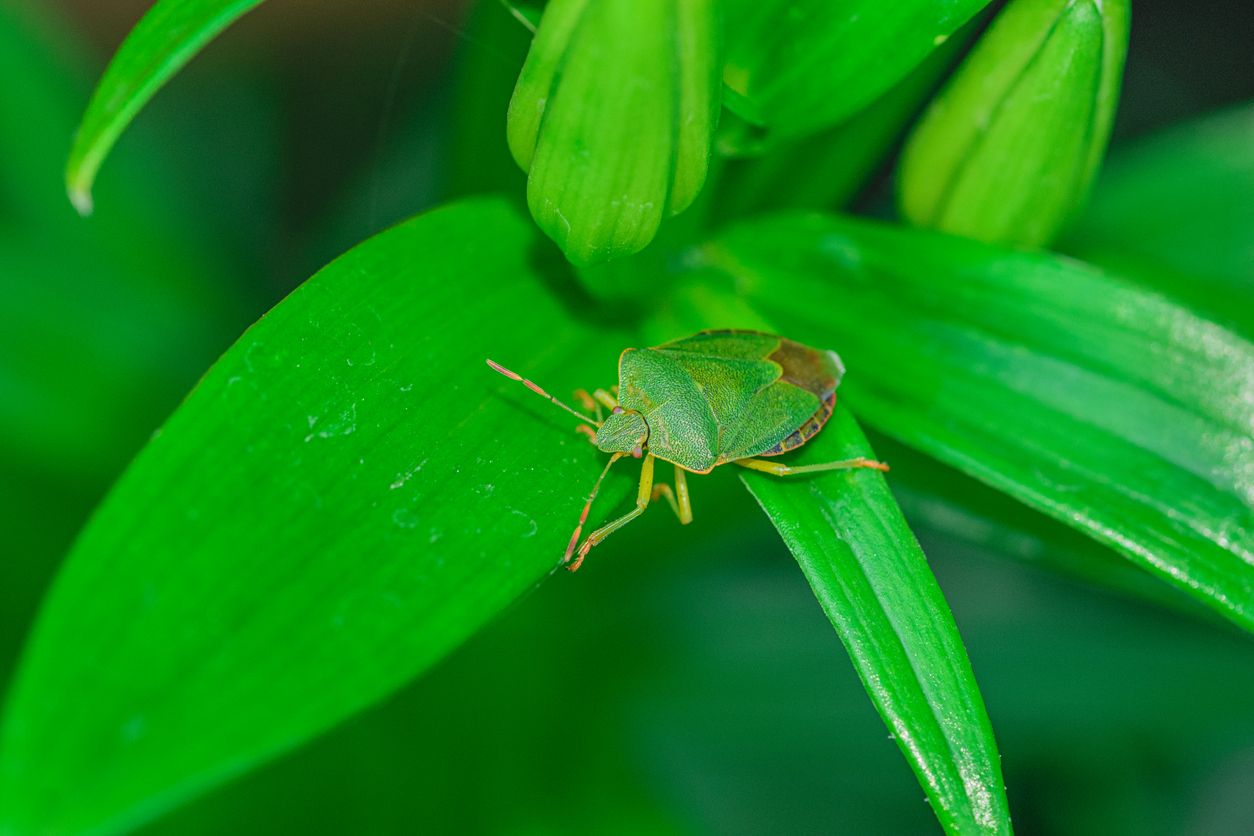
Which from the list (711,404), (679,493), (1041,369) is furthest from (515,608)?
(1041,369)

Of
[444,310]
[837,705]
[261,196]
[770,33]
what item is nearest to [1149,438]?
[770,33]

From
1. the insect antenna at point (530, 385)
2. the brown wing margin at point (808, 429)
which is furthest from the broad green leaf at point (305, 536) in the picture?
the brown wing margin at point (808, 429)

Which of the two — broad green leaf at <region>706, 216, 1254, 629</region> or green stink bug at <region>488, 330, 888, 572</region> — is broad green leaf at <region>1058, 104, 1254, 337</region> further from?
green stink bug at <region>488, 330, 888, 572</region>

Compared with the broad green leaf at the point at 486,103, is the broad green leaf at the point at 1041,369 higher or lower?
lower

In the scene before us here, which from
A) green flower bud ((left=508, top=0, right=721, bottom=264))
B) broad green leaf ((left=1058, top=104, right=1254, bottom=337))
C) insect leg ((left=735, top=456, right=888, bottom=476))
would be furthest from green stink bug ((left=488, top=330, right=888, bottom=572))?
broad green leaf ((left=1058, top=104, right=1254, bottom=337))

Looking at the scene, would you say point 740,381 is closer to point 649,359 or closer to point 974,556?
point 649,359

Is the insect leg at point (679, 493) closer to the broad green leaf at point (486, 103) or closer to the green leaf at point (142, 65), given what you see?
the broad green leaf at point (486, 103)

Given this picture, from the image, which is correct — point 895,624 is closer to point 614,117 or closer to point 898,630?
point 898,630
